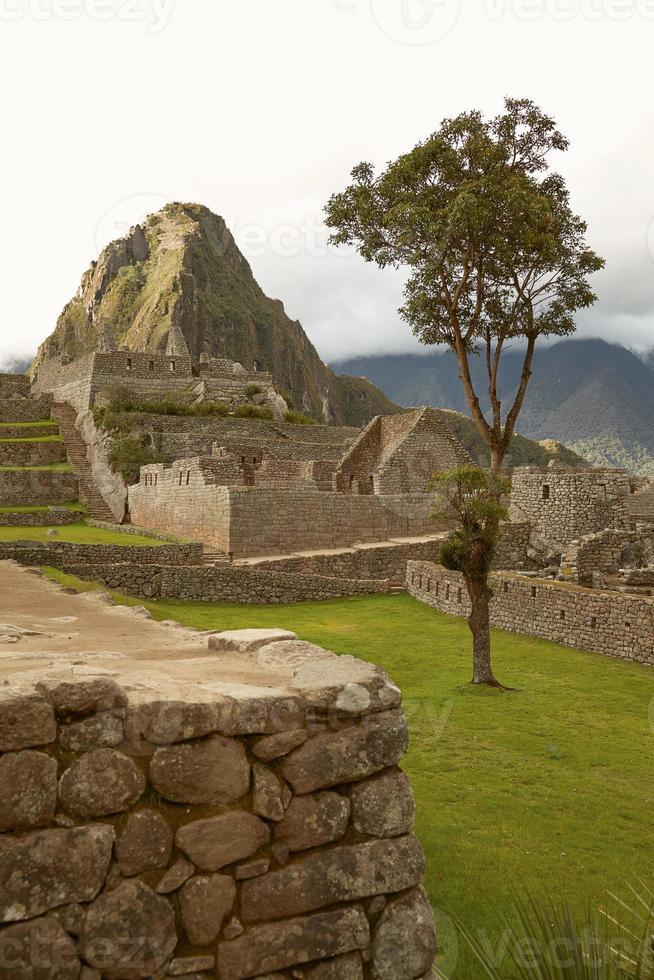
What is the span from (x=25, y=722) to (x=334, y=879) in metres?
1.61

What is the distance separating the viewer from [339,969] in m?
3.23

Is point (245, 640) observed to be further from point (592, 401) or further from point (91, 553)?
point (592, 401)

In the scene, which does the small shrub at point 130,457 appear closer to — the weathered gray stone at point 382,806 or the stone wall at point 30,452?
the stone wall at point 30,452

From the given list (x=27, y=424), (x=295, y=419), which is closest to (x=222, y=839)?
(x=295, y=419)

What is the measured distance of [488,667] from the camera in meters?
11.3

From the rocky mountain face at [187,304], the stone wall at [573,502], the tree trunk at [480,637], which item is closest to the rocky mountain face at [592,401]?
the rocky mountain face at [187,304]

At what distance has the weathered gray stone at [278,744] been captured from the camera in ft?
10.6

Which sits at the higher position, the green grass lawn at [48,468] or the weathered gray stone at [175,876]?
the green grass lawn at [48,468]

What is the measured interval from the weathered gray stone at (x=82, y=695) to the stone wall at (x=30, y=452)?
31664 millimetres

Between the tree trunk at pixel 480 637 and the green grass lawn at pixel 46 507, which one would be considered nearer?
the tree trunk at pixel 480 637

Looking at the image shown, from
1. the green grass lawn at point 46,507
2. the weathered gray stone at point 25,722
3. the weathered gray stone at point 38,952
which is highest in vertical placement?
the weathered gray stone at point 25,722

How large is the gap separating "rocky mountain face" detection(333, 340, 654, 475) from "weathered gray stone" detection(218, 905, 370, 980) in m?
69.2

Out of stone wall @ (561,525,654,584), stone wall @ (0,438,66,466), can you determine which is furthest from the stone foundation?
stone wall @ (0,438,66,466)

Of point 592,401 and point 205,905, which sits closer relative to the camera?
point 205,905
